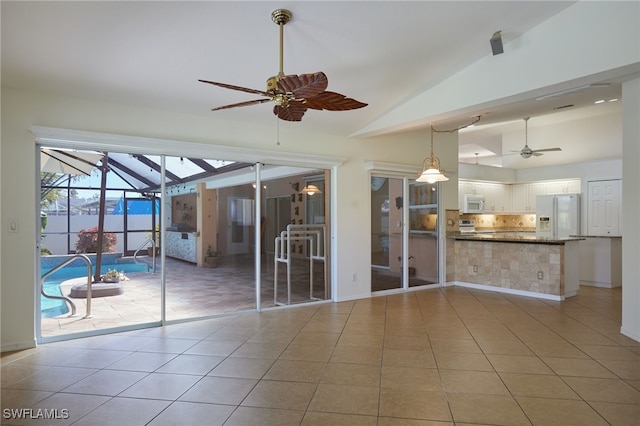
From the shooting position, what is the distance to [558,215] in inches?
330

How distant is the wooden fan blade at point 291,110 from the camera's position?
302 cm

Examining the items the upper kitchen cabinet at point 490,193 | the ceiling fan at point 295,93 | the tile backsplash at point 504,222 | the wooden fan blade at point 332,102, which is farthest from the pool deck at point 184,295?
the tile backsplash at point 504,222

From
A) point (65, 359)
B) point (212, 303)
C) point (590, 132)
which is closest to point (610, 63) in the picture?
point (212, 303)

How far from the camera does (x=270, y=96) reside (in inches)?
111

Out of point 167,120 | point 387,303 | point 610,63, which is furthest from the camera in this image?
point 387,303

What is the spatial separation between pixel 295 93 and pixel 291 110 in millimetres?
464

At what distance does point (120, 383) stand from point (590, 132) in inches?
388

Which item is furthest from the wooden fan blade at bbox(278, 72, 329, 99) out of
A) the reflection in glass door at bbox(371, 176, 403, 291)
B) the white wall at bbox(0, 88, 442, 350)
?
the reflection in glass door at bbox(371, 176, 403, 291)

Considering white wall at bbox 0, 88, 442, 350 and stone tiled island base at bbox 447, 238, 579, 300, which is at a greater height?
white wall at bbox 0, 88, 442, 350

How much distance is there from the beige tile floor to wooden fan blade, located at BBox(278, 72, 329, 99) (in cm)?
222

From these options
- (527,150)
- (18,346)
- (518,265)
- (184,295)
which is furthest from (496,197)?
(18,346)

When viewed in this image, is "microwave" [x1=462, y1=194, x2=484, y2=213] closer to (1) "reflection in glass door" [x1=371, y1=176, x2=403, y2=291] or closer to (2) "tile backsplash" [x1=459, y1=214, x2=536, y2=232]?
(2) "tile backsplash" [x1=459, y1=214, x2=536, y2=232]

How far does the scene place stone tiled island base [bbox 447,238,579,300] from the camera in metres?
5.79

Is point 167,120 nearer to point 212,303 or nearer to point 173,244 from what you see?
point 173,244
